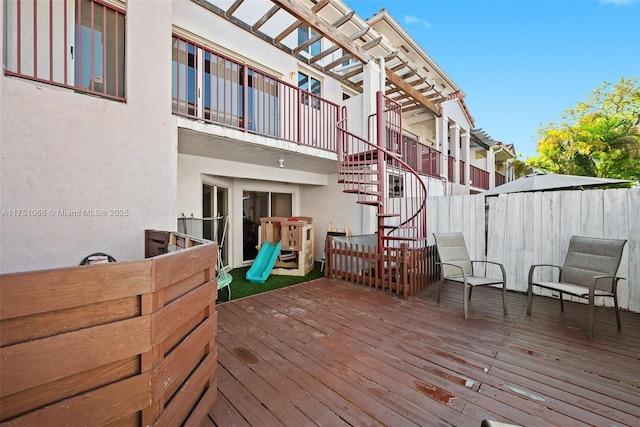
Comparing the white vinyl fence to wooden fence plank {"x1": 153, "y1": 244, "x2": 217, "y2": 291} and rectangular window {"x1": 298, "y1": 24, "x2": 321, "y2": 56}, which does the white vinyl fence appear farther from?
rectangular window {"x1": 298, "y1": 24, "x2": 321, "y2": 56}

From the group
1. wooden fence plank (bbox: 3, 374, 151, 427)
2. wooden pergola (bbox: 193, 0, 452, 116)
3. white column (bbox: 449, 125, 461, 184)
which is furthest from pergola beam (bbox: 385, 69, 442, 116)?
wooden fence plank (bbox: 3, 374, 151, 427)

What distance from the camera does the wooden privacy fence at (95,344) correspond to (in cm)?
82

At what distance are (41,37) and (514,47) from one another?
14.8 m

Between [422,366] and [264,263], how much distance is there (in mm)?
4166

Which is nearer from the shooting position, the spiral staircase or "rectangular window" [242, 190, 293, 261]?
the spiral staircase

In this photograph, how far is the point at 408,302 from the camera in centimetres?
395

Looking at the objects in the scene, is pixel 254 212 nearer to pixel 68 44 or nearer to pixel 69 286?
pixel 68 44

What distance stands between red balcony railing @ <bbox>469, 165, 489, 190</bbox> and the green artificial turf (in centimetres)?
933

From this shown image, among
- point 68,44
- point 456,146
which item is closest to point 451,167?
point 456,146

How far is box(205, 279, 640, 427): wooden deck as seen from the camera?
1.74 meters

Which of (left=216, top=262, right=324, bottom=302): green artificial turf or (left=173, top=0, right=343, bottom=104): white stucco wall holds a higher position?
(left=173, top=0, right=343, bottom=104): white stucco wall

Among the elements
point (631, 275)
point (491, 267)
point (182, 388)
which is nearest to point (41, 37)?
point (182, 388)

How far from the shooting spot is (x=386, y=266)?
15.5ft

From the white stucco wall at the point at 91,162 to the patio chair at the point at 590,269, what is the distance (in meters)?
4.99
